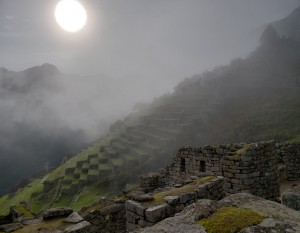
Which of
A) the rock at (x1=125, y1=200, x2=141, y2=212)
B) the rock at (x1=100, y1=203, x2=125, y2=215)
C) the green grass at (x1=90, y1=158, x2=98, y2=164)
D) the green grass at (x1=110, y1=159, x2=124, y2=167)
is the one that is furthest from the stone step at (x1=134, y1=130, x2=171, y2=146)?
the rock at (x1=125, y1=200, x2=141, y2=212)

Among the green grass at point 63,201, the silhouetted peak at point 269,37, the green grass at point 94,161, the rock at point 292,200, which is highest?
the silhouetted peak at point 269,37

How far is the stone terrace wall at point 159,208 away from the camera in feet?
18.6

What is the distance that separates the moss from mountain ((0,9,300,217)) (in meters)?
17.1

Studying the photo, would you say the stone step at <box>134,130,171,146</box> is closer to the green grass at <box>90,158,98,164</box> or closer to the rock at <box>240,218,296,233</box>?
the green grass at <box>90,158,98,164</box>

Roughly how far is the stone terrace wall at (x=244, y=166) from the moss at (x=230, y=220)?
17.4 feet

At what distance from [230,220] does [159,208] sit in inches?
86.5

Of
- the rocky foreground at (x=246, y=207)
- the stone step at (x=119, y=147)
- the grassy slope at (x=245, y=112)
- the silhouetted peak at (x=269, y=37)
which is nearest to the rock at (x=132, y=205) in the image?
the rocky foreground at (x=246, y=207)

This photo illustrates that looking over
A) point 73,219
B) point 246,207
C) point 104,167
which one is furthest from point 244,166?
point 104,167

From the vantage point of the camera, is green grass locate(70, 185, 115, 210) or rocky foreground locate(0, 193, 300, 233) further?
green grass locate(70, 185, 115, 210)

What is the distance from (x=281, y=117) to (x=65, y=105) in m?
62.0

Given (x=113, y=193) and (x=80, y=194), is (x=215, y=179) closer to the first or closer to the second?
(x=113, y=193)

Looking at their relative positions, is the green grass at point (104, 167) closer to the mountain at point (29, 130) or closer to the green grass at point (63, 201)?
the green grass at point (63, 201)

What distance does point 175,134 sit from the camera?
2650 centimetres

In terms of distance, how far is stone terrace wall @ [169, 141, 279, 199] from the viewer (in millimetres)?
9203
